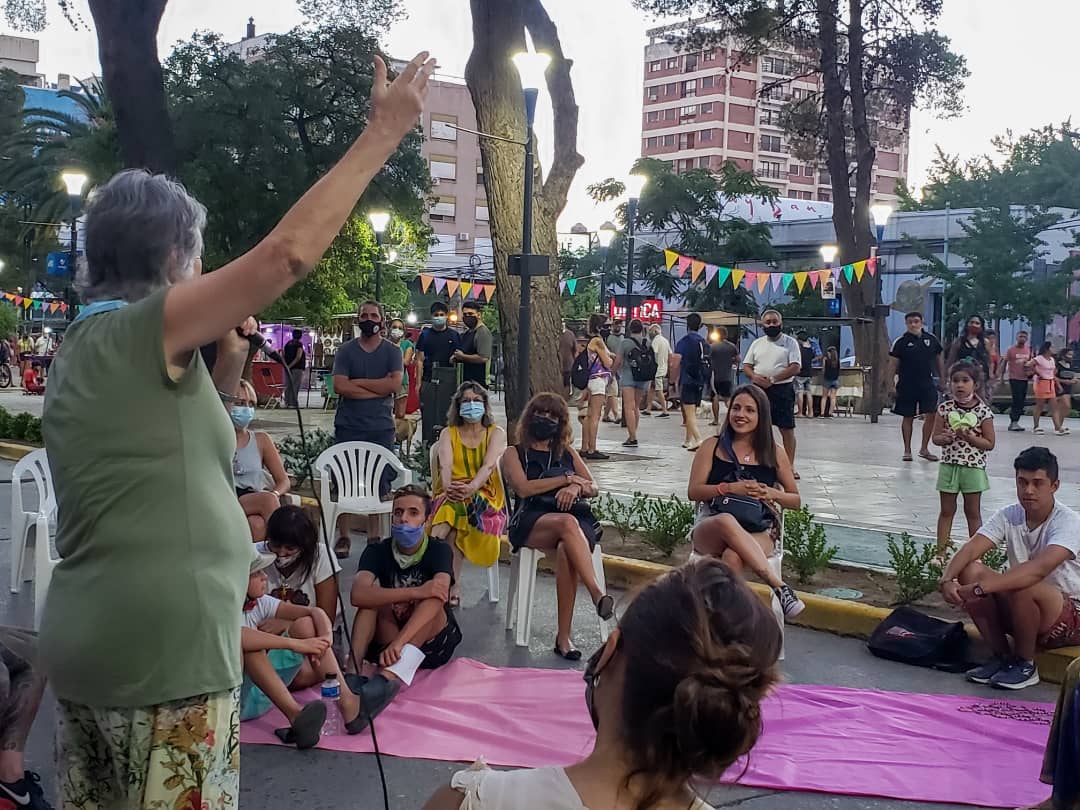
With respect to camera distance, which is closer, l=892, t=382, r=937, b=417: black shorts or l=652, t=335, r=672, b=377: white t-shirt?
l=892, t=382, r=937, b=417: black shorts

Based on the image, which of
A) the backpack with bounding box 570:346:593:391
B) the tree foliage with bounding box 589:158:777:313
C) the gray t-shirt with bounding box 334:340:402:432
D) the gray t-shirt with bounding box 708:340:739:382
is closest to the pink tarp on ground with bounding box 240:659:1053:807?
the gray t-shirt with bounding box 334:340:402:432

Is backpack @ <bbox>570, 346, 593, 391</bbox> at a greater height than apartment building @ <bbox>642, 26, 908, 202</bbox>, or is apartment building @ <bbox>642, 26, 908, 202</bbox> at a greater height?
apartment building @ <bbox>642, 26, 908, 202</bbox>

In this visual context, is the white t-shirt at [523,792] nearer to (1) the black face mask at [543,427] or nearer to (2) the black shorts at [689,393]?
(1) the black face mask at [543,427]

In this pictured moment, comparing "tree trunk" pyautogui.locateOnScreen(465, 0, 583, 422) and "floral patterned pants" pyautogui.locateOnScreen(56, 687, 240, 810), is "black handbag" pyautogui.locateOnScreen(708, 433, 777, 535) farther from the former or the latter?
"tree trunk" pyautogui.locateOnScreen(465, 0, 583, 422)

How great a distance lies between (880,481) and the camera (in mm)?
11516

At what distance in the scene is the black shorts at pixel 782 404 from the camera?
10.8 metres

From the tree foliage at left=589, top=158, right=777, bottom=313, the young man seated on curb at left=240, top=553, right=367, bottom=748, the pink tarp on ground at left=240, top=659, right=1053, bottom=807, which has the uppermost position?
the tree foliage at left=589, top=158, right=777, bottom=313

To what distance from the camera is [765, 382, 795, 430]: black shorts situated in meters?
10.8

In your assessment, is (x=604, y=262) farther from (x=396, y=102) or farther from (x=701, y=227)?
(x=396, y=102)

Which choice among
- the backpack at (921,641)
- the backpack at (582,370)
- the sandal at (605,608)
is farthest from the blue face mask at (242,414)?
the backpack at (582,370)

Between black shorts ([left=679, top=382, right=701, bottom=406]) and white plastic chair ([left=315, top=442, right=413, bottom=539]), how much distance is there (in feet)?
25.5

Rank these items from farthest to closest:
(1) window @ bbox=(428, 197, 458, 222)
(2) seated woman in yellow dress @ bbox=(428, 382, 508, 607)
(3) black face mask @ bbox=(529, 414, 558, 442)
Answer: (1) window @ bbox=(428, 197, 458, 222), (2) seated woman in yellow dress @ bbox=(428, 382, 508, 607), (3) black face mask @ bbox=(529, 414, 558, 442)

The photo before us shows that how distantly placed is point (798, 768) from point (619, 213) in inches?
1406

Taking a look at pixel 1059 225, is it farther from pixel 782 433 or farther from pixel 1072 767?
pixel 1072 767
